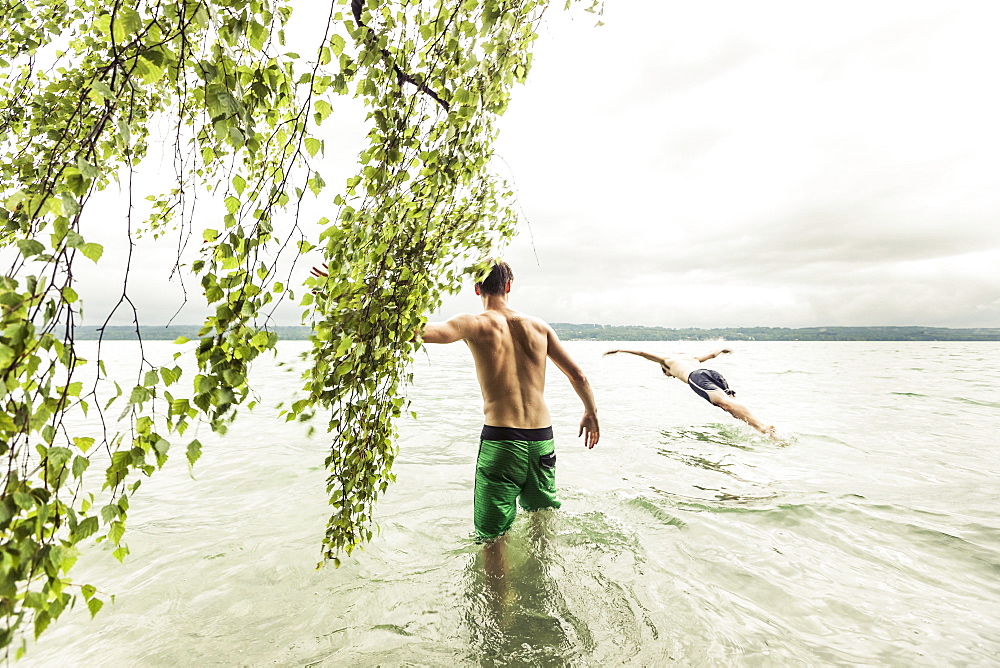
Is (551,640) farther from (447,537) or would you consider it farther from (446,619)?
(447,537)

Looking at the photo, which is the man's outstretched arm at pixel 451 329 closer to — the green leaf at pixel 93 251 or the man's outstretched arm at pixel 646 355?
the green leaf at pixel 93 251

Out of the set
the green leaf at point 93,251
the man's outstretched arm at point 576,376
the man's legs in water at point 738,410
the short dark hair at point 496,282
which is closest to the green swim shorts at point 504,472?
the man's outstretched arm at point 576,376

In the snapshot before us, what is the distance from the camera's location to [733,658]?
3.43 metres

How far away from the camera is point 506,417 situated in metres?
4.60

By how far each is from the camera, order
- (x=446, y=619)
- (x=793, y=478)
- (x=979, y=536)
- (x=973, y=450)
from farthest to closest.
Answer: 1. (x=973, y=450)
2. (x=793, y=478)
3. (x=979, y=536)
4. (x=446, y=619)

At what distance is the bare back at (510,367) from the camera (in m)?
4.54

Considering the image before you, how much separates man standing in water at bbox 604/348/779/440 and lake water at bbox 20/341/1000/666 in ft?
2.72

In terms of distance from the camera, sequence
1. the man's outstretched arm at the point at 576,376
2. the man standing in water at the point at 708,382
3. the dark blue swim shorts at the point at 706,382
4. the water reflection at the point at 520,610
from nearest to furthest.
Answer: the water reflection at the point at 520,610 < the man's outstretched arm at the point at 576,376 < the man standing in water at the point at 708,382 < the dark blue swim shorts at the point at 706,382

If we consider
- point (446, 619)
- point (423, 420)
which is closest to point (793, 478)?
point (446, 619)

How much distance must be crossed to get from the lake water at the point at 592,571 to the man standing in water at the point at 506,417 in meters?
0.61

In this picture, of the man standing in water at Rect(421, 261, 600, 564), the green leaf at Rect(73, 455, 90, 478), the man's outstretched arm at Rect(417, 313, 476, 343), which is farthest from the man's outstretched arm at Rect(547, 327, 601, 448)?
the green leaf at Rect(73, 455, 90, 478)

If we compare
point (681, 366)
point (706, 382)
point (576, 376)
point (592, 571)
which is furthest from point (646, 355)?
point (592, 571)

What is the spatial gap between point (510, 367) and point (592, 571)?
220cm

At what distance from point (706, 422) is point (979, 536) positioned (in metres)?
8.57
